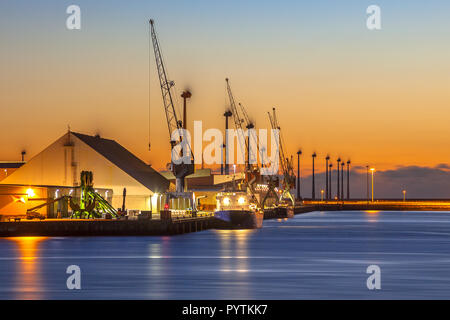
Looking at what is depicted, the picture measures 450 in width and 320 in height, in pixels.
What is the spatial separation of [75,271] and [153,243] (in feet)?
92.6

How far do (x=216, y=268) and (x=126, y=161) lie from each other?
78.8 meters

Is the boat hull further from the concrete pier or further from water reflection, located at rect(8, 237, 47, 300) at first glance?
water reflection, located at rect(8, 237, 47, 300)

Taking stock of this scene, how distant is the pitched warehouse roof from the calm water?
3577cm

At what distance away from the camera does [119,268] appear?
6000cm

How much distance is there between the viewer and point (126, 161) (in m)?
137

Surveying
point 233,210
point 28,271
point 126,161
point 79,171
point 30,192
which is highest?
point 126,161

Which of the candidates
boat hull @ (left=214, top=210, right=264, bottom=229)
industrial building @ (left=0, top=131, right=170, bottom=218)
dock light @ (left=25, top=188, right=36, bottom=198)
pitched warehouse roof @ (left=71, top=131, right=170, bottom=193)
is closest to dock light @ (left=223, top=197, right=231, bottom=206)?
boat hull @ (left=214, top=210, right=264, bottom=229)

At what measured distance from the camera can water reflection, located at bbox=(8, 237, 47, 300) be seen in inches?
1748

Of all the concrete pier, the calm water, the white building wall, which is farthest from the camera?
the white building wall

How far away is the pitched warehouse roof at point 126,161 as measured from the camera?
→ 130m

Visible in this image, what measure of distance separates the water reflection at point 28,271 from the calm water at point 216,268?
53mm

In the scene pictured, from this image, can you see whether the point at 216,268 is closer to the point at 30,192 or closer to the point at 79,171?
the point at 30,192

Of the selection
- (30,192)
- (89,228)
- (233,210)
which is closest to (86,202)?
→ (30,192)
